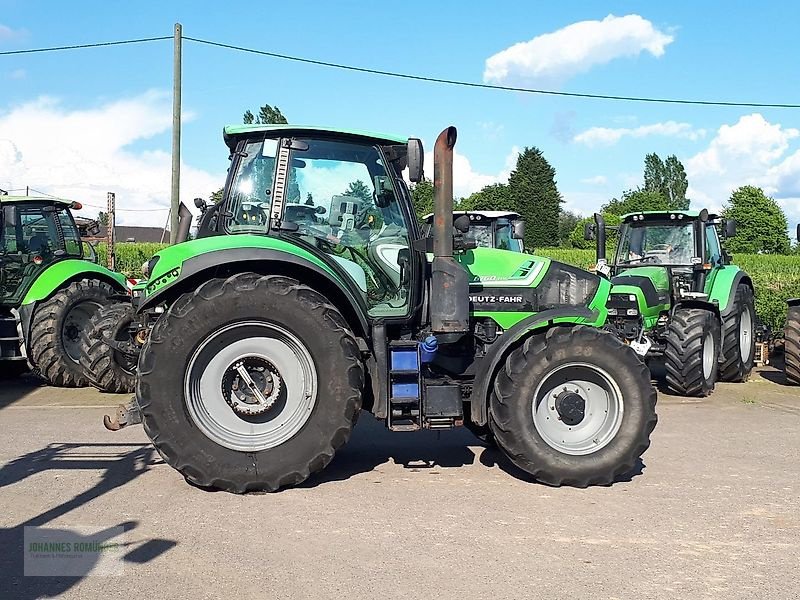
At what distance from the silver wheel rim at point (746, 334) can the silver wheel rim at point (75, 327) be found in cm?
941

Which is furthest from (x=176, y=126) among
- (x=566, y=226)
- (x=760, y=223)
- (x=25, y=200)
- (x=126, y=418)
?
(x=566, y=226)

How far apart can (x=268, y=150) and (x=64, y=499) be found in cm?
278

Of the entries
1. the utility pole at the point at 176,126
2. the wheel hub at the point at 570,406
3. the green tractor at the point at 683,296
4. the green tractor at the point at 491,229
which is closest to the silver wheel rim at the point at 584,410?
the wheel hub at the point at 570,406

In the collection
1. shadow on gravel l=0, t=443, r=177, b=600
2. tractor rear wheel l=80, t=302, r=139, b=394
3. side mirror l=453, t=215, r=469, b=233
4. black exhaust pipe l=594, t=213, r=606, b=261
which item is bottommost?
shadow on gravel l=0, t=443, r=177, b=600

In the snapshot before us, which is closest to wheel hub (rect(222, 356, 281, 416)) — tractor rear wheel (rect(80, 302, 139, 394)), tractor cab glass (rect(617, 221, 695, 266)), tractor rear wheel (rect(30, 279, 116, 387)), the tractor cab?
tractor rear wheel (rect(80, 302, 139, 394))

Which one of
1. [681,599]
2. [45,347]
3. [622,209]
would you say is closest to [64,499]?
[681,599]

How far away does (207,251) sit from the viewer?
5.25 m

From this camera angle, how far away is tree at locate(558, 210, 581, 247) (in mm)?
78206

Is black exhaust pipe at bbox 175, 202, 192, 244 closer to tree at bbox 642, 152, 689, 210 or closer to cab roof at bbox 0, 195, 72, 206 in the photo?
cab roof at bbox 0, 195, 72, 206

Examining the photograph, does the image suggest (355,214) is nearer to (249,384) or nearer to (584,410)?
(249,384)

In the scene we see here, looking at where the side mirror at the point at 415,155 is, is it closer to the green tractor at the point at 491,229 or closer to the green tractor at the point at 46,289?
the green tractor at the point at 46,289

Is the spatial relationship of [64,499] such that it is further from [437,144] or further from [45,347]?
[45,347]

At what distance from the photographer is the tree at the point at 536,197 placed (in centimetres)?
7538

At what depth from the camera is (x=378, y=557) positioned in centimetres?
411
